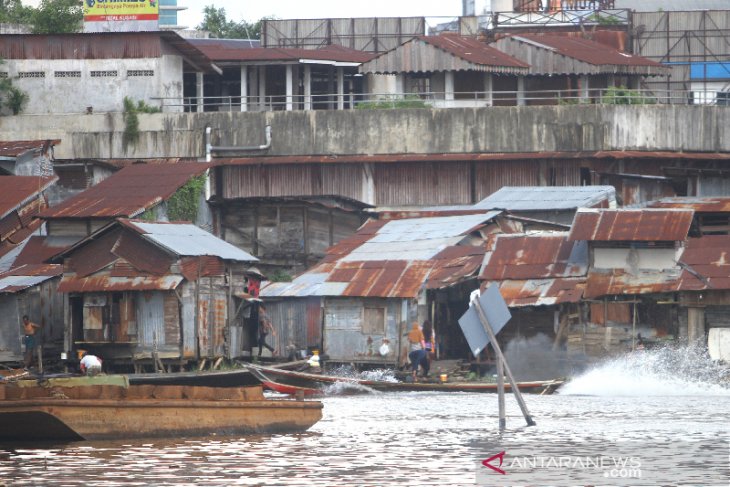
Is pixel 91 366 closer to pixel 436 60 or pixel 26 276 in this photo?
pixel 26 276

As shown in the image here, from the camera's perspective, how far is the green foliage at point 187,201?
1781 inches

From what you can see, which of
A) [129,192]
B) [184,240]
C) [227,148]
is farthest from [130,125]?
[184,240]

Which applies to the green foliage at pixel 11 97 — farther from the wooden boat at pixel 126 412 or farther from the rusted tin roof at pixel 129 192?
the wooden boat at pixel 126 412

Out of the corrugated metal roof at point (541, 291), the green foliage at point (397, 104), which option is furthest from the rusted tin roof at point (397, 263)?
the green foliage at point (397, 104)

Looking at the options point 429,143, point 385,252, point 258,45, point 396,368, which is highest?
point 258,45

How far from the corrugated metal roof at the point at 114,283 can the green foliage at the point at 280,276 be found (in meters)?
7.10

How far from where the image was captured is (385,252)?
41.6 metres

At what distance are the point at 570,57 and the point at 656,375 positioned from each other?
1890 centimetres

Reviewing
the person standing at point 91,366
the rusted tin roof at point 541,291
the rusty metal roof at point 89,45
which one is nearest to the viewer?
the person standing at point 91,366

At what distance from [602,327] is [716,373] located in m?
→ 2.99

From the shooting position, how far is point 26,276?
41.3 m

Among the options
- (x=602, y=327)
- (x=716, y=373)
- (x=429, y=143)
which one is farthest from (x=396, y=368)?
(x=429, y=143)

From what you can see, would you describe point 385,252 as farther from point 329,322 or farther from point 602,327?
point 602,327

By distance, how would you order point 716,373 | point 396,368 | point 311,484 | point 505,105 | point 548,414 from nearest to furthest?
1. point 311,484
2. point 548,414
3. point 716,373
4. point 396,368
5. point 505,105
